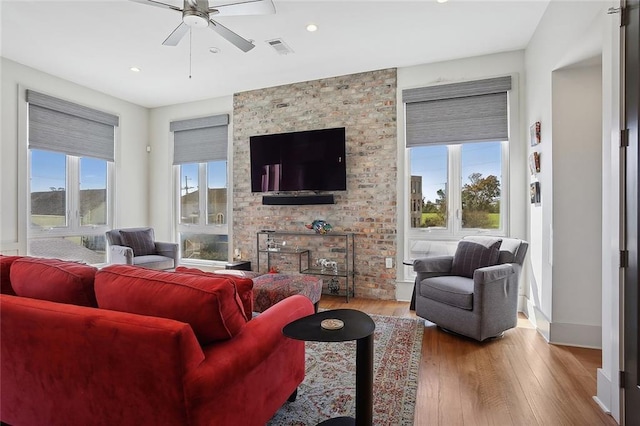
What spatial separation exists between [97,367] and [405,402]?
1.63 meters

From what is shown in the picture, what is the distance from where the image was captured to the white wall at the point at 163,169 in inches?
230

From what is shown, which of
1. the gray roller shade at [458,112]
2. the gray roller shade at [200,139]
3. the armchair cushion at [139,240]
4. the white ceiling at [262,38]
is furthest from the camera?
the gray roller shade at [200,139]

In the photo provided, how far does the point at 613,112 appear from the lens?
1917 mm

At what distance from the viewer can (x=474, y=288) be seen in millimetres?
2836

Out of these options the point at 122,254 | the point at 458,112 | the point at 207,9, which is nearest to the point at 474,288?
the point at 458,112

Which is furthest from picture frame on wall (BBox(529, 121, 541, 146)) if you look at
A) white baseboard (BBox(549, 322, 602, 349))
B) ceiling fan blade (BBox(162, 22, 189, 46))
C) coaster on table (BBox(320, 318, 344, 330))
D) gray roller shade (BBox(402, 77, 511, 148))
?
ceiling fan blade (BBox(162, 22, 189, 46))

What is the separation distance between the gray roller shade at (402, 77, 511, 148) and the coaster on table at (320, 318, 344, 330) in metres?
3.26

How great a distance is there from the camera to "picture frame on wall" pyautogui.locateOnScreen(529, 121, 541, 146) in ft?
10.9

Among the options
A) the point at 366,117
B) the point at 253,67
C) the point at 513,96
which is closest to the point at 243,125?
the point at 253,67

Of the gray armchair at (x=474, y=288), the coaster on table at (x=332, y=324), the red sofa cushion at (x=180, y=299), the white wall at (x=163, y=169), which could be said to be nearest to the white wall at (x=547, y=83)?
the gray armchair at (x=474, y=288)

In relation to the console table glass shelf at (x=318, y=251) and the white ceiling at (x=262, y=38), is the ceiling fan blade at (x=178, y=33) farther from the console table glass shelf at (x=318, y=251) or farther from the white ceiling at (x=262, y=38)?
the console table glass shelf at (x=318, y=251)

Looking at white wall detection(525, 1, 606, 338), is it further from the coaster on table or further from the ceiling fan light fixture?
the ceiling fan light fixture

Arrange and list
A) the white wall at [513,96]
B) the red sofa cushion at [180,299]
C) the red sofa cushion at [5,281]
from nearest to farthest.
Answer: the red sofa cushion at [180,299] → the red sofa cushion at [5,281] → the white wall at [513,96]

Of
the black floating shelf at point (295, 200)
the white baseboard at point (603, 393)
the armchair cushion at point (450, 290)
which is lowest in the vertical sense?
the white baseboard at point (603, 393)
